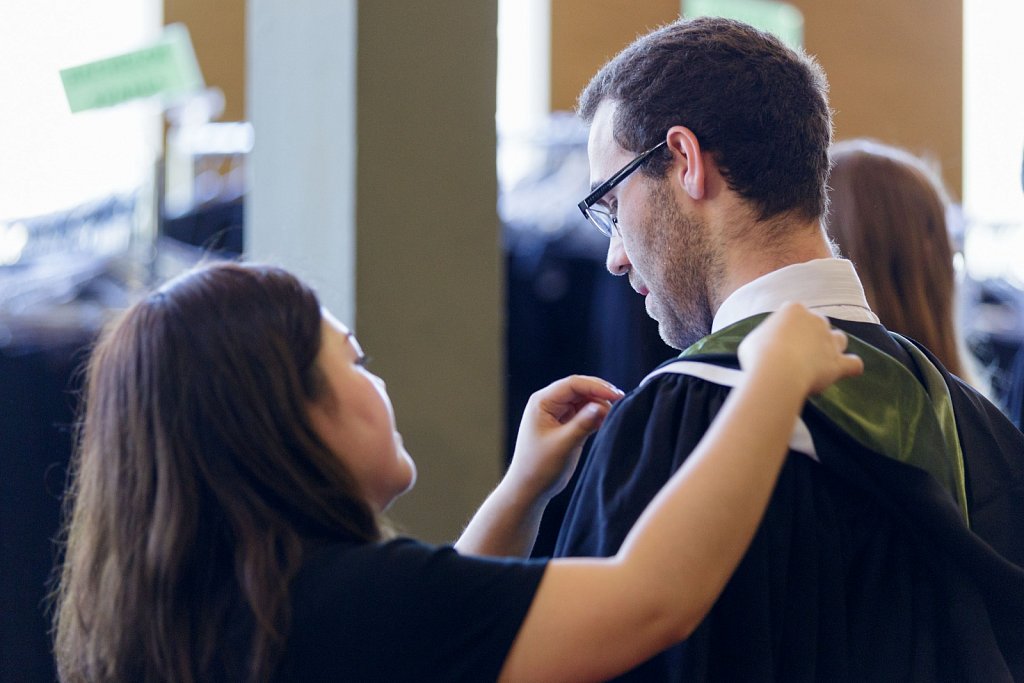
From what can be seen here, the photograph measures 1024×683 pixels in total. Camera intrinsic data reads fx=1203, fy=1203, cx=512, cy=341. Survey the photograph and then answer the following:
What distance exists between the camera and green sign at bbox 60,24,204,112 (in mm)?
2916

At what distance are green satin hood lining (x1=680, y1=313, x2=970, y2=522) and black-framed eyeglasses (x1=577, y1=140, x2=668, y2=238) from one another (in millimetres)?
265

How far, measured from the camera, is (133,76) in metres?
2.95

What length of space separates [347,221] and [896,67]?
5.03 meters

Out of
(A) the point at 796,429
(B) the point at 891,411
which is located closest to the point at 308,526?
(A) the point at 796,429

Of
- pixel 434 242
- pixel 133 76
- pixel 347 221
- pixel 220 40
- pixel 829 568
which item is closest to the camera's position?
pixel 829 568

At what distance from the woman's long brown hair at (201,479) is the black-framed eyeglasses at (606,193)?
1.33ft

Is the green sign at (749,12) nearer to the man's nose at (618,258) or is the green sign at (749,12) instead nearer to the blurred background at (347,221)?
the blurred background at (347,221)

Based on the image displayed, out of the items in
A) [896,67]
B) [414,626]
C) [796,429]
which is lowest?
[414,626]

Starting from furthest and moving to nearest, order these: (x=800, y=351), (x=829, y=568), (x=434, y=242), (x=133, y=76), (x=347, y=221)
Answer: (x=133, y=76)
(x=434, y=242)
(x=347, y=221)
(x=829, y=568)
(x=800, y=351)

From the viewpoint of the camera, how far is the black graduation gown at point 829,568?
4.06 ft

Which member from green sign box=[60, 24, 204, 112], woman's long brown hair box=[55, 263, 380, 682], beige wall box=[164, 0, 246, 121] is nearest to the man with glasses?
woman's long brown hair box=[55, 263, 380, 682]

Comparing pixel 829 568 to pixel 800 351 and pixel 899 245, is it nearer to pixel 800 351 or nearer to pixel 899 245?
pixel 800 351

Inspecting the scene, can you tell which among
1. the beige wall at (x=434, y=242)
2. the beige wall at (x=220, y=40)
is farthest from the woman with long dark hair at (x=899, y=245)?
the beige wall at (x=220, y=40)

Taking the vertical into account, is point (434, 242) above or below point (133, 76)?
below
